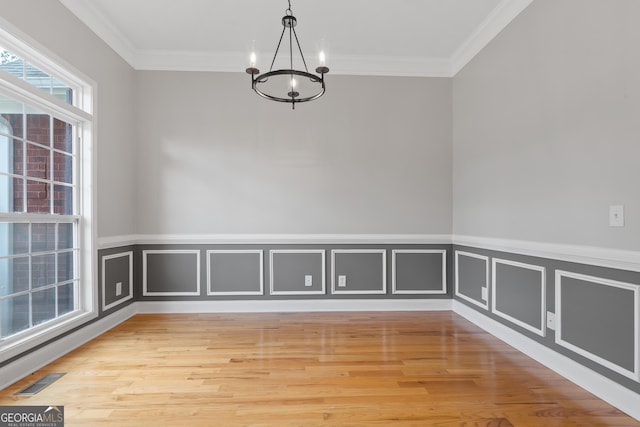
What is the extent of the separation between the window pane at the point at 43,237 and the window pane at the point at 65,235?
0.08 meters

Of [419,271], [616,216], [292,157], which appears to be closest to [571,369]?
[616,216]

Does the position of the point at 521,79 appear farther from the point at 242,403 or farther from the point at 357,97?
the point at 242,403

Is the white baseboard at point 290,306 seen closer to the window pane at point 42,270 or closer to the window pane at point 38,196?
the window pane at point 42,270

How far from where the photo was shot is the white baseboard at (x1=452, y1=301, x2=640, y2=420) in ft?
6.32

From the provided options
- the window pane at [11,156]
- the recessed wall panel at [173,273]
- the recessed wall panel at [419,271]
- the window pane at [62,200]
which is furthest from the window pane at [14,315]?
the recessed wall panel at [419,271]

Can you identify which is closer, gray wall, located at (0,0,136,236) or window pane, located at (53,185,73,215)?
gray wall, located at (0,0,136,236)

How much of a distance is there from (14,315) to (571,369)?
3.80 m

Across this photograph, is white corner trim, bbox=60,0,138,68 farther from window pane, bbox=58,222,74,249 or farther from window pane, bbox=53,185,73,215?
window pane, bbox=58,222,74,249

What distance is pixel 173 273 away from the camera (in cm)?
391

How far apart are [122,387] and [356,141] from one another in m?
3.14

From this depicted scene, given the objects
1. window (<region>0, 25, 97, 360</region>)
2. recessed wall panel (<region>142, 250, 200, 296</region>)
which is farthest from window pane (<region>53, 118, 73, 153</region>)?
recessed wall panel (<region>142, 250, 200, 296</region>)

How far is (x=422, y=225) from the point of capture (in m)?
4.05

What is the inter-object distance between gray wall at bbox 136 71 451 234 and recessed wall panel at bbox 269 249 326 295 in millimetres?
267

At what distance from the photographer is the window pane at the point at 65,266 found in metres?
2.86
